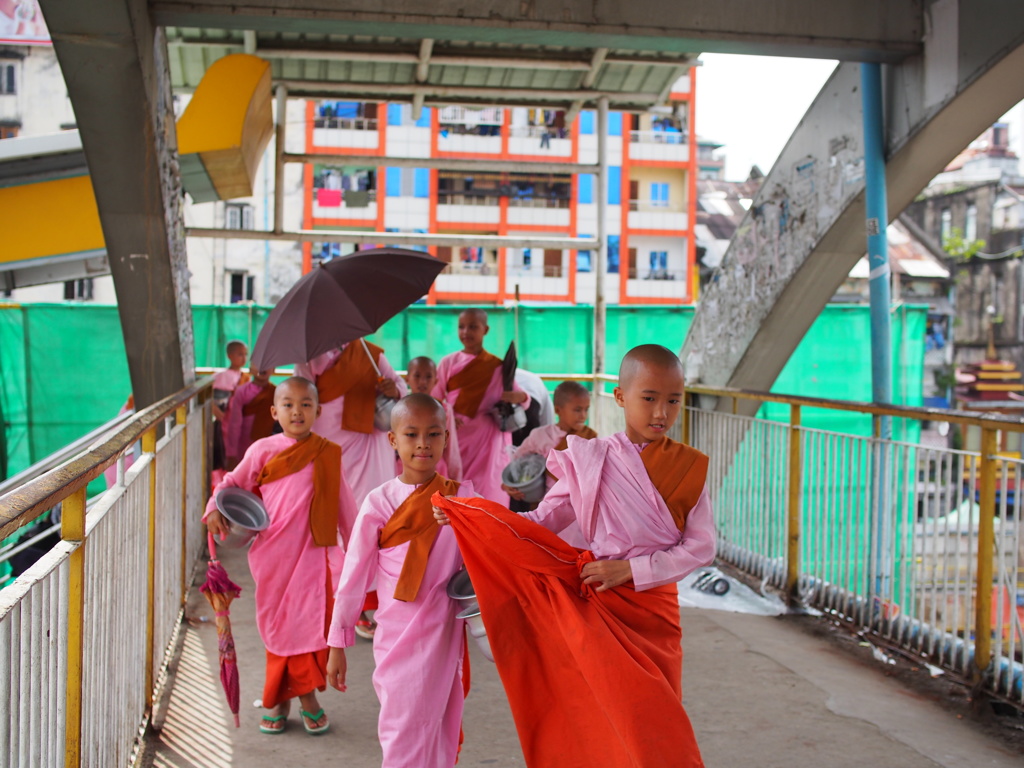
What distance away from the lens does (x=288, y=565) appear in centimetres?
Result: 396

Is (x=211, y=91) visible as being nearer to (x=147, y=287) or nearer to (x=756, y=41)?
(x=147, y=287)

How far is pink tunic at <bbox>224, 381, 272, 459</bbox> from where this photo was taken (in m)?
7.44

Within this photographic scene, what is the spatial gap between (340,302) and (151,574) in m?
1.95

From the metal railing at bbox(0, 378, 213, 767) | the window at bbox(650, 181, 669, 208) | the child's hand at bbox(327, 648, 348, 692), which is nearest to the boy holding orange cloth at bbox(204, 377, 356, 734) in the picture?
the metal railing at bbox(0, 378, 213, 767)

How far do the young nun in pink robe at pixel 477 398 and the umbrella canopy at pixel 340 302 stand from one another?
504 millimetres

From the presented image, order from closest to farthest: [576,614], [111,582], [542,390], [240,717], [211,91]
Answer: [576,614], [111,582], [240,717], [542,390], [211,91]

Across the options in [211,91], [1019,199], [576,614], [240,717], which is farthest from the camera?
[1019,199]

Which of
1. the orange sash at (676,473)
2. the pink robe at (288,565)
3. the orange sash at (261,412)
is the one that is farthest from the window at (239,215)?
the orange sash at (676,473)

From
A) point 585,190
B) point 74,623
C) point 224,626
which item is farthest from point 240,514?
point 585,190

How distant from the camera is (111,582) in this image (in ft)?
9.27

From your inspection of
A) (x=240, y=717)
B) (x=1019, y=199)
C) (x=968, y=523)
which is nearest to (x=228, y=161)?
(x=240, y=717)

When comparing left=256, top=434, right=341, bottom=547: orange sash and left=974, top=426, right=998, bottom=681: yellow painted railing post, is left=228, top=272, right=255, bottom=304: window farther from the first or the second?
left=974, top=426, right=998, bottom=681: yellow painted railing post

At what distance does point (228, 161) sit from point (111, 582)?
5.45 m

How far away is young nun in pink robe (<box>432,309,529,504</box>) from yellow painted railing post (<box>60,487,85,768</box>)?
366cm
